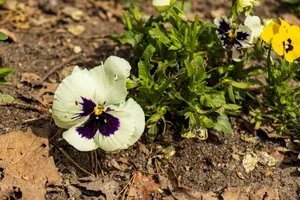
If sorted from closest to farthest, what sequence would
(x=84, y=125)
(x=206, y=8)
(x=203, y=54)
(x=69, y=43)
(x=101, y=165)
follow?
(x=84, y=125) < (x=101, y=165) < (x=203, y=54) < (x=69, y=43) < (x=206, y=8)

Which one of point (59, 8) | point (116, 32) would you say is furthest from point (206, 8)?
point (59, 8)

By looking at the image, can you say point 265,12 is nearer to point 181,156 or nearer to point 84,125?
point 181,156

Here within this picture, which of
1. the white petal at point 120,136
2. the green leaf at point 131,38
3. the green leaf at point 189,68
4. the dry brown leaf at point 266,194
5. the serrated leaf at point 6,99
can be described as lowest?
the dry brown leaf at point 266,194

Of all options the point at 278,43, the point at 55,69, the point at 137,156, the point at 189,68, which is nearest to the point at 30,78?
the point at 55,69

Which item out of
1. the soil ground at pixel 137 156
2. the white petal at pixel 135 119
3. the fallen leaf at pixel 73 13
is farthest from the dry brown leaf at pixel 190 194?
the fallen leaf at pixel 73 13

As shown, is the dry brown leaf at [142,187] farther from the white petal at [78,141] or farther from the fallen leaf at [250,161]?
the fallen leaf at [250,161]

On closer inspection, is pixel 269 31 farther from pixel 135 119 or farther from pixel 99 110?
pixel 99 110
